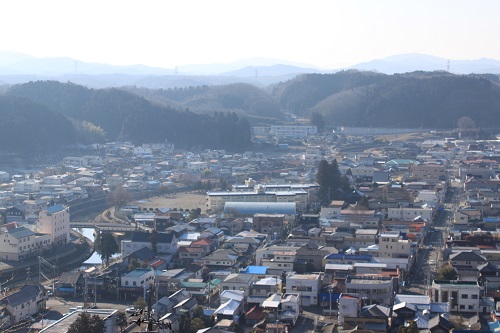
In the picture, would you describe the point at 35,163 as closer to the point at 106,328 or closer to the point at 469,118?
the point at 106,328

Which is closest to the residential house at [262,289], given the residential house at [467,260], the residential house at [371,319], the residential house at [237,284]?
the residential house at [237,284]

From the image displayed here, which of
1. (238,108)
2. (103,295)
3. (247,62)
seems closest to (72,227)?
(103,295)

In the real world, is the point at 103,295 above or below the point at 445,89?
below

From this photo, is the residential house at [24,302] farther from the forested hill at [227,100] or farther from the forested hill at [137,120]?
the forested hill at [227,100]

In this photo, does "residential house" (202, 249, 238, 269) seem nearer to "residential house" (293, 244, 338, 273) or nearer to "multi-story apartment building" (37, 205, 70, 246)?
"residential house" (293, 244, 338, 273)

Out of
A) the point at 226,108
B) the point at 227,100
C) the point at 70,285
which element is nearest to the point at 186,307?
the point at 70,285

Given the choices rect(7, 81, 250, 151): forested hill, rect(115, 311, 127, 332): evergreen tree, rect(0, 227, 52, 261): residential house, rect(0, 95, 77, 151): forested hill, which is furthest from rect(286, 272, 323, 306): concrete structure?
rect(7, 81, 250, 151): forested hill
